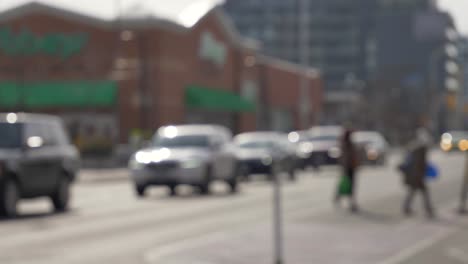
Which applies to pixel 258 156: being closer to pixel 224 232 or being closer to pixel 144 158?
pixel 144 158

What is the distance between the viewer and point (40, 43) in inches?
2450

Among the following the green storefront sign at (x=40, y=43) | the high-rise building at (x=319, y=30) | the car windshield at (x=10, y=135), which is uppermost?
the high-rise building at (x=319, y=30)

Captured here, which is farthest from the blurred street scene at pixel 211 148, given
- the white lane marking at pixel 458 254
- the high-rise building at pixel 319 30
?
the high-rise building at pixel 319 30

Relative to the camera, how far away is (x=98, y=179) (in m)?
40.1

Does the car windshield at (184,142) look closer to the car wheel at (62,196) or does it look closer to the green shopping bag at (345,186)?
the car wheel at (62,196)

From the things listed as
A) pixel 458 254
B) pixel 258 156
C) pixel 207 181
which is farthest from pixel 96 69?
pixel 458 254

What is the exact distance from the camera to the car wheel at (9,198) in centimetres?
2127

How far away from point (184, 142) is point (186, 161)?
171 cm

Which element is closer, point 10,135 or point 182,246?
point 182,246

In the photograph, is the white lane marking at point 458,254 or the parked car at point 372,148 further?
the parked car at point 372,148

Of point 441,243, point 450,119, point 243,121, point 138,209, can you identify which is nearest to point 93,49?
point 243,121

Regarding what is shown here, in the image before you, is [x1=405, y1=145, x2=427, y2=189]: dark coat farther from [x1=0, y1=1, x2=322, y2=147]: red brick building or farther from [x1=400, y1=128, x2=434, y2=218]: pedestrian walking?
[x1=0, y1=1, x2=322, y2=147]: red brick building

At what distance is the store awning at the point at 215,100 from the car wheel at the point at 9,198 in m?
44.1

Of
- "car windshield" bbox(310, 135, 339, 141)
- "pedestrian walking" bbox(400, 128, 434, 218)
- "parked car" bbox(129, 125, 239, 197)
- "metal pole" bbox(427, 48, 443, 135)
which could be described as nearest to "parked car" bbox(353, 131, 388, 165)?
"car windshield" bbox(310, 135, 339, 141)
